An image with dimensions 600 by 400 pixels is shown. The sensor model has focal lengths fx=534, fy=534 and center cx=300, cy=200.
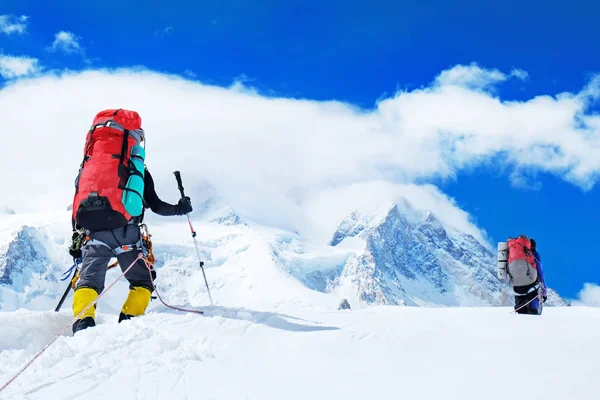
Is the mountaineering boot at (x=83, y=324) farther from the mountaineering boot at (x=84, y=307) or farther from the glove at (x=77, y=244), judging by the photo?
the glove at (x=77, y=244)

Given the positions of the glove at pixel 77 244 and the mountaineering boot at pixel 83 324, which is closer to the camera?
the mountaineering boot at pixel 83 324

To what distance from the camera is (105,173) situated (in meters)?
7.20

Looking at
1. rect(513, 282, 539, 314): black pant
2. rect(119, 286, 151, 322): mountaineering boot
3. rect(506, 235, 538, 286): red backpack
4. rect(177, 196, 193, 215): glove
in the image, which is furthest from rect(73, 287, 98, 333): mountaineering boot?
rect(506, 235, 538, 286): red backpack

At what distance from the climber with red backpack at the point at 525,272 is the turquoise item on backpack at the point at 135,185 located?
8.97 meters

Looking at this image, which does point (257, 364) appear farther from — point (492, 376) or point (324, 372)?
point (492, 376)

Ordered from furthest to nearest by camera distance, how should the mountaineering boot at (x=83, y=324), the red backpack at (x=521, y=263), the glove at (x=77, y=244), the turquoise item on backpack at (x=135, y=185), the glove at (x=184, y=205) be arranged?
the red backpack at (x=521, y=263), the glove at (x=184, y=205), the glove at (x=77, y=244), the turquoise item on backpack at (x=135, y=185), the mountaineering boot at (x=83, y=324)

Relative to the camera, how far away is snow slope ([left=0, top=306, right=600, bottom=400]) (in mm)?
4137

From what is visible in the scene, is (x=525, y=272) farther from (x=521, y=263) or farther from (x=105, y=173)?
(x=105, y=173)

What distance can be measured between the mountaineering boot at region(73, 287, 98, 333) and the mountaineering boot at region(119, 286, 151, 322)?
0.79m

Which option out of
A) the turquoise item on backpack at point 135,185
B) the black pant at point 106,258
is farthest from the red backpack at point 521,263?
the turquoise item on backpack at point 135,185

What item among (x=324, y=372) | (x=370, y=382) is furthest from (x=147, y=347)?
(x=370, y=382)

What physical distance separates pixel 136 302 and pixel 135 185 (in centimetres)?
170

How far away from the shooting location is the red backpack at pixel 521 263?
1264 cm

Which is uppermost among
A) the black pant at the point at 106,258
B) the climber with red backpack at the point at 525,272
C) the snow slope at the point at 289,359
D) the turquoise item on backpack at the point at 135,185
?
the climber with red backpack at the point at 525,272
